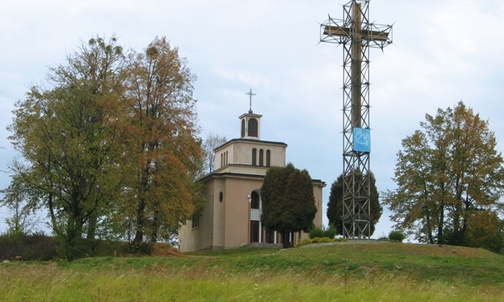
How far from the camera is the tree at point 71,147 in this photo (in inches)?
1344

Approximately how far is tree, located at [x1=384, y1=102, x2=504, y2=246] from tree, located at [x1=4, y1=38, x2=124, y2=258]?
18.8 m

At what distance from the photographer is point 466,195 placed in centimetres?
4534

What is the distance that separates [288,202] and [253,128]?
12.1 m

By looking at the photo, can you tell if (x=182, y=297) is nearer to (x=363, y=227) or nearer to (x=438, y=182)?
(x=363, y=227)

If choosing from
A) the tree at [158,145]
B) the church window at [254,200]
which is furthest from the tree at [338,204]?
the tree at [158,145]

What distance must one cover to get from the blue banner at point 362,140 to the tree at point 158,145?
8.62 meters

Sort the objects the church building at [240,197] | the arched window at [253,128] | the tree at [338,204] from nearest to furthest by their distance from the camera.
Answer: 1. the tree at [338,204]
2. the church building at [240,197]
3. the arched window at [253,128]

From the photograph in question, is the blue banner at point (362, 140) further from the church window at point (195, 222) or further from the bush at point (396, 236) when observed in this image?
the church window at point (195, 222)

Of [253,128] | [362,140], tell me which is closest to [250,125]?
[253,128]

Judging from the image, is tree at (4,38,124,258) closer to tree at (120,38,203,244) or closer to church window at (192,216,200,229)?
tree at (120,38,203,244)

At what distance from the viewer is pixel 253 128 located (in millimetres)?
58594

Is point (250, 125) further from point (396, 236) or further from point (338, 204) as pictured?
point (396, 236)

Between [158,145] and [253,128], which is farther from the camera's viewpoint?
[253,128]

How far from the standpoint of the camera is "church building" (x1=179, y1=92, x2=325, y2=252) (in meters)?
52.8
